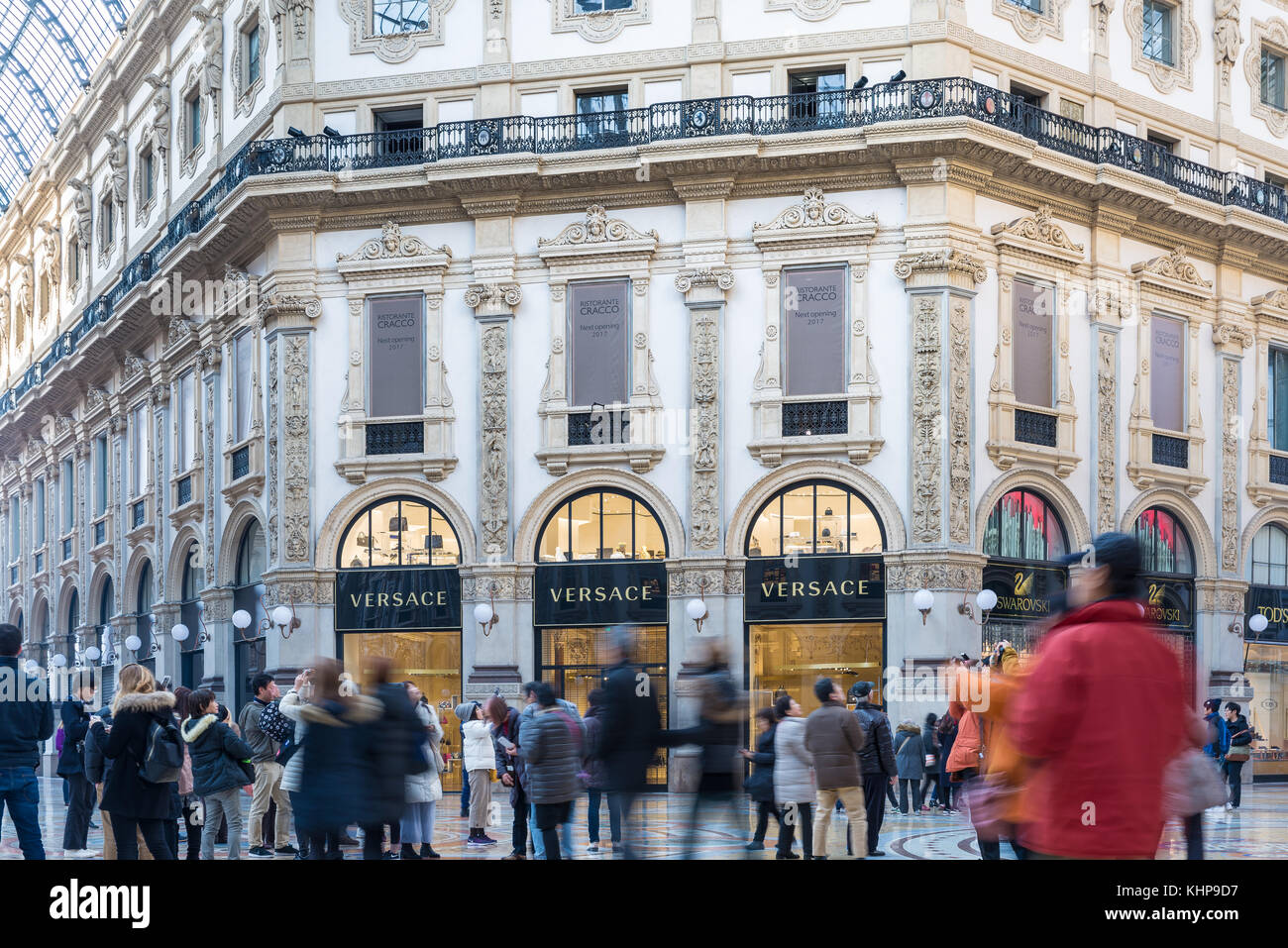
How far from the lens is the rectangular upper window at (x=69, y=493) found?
46.2m

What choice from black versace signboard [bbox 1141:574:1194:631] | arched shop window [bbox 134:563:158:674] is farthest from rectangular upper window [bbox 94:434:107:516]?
black versace signboard [bbox 1141:574:1194:631]

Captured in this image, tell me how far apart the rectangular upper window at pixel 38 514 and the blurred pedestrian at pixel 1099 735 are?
49.9 m

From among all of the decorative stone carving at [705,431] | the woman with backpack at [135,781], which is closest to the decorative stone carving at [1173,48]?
the decorative stone carving at [705,431]

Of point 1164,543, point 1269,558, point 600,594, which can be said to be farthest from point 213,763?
point 1269,558

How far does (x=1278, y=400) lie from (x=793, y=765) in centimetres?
2338

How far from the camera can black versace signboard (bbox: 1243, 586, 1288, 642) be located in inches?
1241

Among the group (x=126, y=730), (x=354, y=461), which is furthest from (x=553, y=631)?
(x=126, y=730)

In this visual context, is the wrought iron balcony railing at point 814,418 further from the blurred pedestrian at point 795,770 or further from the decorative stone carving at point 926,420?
the blurred pedestrian at point 795,770

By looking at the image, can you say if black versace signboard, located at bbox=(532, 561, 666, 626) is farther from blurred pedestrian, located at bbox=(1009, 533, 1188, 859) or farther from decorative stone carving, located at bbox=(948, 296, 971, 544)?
blurred pedestrian, located at bbox=(1009, 533, 1188, 859)

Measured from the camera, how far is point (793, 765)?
13336 millimetres

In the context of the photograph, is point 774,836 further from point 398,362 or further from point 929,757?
point 398,362

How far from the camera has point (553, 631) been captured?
27.9 m

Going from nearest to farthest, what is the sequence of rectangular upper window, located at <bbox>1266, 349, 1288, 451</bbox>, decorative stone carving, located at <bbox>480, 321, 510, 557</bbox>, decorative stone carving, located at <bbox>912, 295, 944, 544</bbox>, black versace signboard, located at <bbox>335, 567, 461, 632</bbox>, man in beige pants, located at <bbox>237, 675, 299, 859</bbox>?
man in beige pants, located at <bbox>237, 675, 299, 859</bbox> < decorative stone carving, located at <bbox>912, 295, 944, 544</bbox> < decorative stone carving, located at <bbox>480, 321, 510, 557</bbox> < black versace signboard, located at <bbox>335, 567, 461, 632</bbox> < rectangular upper window, located at <bbox>1266, 349, 1288, 451</bbox>

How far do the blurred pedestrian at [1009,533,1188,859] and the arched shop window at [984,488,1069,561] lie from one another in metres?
22.7
